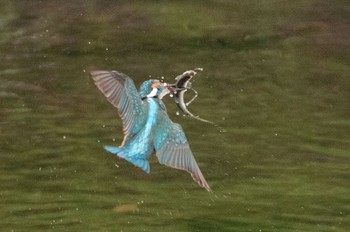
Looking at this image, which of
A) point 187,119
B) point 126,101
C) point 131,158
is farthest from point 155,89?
point 187,119

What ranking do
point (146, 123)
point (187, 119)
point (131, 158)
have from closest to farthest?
point (131, 158) < point (146, 123) < point (187, 119)

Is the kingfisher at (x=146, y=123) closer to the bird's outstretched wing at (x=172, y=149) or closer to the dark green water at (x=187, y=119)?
the bird's outstretched wing at (x=172, y=149)

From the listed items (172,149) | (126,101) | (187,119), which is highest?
(126,101)

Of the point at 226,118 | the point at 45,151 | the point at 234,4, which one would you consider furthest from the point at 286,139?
the point at 234,4

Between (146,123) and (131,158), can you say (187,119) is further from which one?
(131,158)

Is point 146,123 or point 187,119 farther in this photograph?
point 187,119

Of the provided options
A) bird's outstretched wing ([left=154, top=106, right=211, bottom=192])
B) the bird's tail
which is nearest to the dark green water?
bird's outstretched wing ([left=154, top=106, right=211, bottom=192])

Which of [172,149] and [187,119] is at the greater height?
[172,149]
